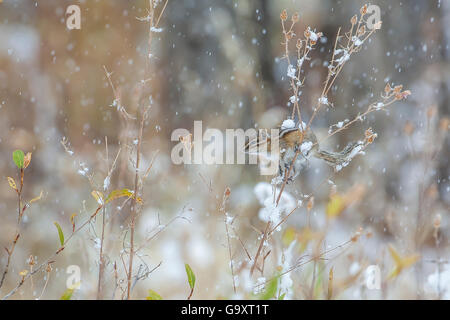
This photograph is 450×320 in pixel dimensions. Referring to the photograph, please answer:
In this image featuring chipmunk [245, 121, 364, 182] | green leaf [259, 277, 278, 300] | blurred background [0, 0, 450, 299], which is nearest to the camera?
green leaf [259, 277, 278, 300]

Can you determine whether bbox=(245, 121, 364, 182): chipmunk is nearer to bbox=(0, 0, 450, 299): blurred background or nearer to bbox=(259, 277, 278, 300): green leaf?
bbox=(259, 277, 278, 300): green leaf

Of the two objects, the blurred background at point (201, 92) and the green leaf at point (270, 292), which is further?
the blurred background at point (201, 92)

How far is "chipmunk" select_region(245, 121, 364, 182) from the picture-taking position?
0.87 m

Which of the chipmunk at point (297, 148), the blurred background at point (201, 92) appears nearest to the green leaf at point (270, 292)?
the chipmunk at point (297, 148)

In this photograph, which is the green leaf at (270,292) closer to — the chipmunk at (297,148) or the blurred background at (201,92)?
the chipmunk at (297,148)

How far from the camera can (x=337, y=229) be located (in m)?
2.94

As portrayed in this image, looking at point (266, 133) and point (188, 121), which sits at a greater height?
point (188, 121)

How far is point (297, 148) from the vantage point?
0.88 m

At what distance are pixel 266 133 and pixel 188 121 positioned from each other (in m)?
2.92

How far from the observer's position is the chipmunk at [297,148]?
2.84ft

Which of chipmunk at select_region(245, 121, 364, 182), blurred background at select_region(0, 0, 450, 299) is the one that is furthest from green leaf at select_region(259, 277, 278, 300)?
blurred background at select_region(0, 0, 450, 299)

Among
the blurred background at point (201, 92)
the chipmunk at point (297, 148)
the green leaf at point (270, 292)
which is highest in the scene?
the blurred background at point (201, 92)

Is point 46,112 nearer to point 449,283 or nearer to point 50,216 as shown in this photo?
point 50,216

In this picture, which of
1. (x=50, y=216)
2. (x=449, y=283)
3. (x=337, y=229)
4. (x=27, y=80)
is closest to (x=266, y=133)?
(x=449, y=283)
